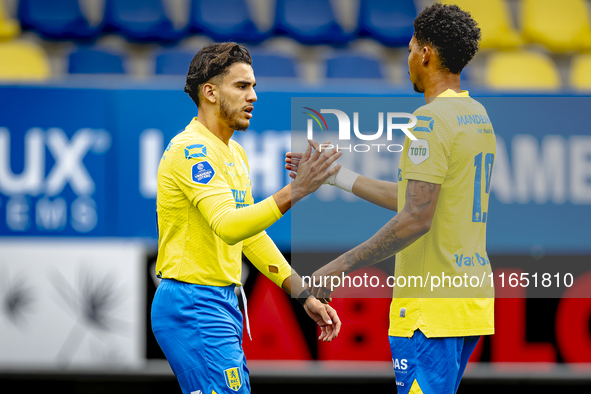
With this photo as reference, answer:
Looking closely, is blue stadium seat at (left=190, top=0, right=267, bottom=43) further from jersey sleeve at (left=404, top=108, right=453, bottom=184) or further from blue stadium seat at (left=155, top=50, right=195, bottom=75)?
jersey sleeve at (left=404, top=108, right=453, bottom=184)

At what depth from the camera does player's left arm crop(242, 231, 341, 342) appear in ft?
9.05

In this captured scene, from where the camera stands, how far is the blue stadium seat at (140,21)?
570 cm

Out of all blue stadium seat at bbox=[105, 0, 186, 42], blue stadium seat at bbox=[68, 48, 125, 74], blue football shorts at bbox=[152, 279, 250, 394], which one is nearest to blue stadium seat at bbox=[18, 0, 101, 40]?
blue stadium seat at bbox=[105, 0, 186, 42]

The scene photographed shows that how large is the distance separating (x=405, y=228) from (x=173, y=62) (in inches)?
137

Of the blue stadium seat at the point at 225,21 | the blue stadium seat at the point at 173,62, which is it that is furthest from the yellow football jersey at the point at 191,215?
the blue stadium seat at the point at 225,21

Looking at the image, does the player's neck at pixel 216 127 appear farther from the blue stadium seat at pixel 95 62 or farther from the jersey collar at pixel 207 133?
the blue stadium seat at pixel 95 62

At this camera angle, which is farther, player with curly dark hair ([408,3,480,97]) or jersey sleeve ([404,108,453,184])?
player with curly dark hair ([408,3,480,97])

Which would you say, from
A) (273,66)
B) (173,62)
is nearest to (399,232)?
(273,66)

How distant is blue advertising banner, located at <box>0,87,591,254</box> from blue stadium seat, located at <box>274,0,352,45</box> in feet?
5.23

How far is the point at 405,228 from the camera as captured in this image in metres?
2.44

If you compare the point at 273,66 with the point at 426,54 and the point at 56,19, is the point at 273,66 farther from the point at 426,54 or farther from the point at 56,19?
the point at 426,54

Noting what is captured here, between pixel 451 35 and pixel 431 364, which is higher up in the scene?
pixel 451 35

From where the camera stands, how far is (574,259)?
4.34 m

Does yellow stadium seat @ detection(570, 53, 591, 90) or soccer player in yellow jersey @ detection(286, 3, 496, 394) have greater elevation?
yellow stadium seat @ detection(570, 53, 591, 90)
